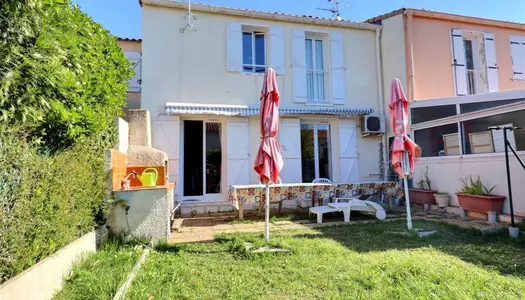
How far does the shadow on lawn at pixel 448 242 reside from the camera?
471 centimetres

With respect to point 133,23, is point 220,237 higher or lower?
lower

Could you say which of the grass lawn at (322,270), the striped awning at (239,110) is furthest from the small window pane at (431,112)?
the grass lawn at (322,270)

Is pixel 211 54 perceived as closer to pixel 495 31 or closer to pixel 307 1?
pixel 307 1

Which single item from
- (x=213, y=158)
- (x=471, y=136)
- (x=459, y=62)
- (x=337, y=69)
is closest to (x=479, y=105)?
(x=471, y=136)

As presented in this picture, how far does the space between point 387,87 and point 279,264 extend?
10.1m

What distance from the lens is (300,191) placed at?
8.56m

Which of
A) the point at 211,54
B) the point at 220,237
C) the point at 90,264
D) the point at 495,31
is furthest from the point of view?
the point at 495,31

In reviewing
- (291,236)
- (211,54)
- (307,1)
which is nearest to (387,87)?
(307,1)

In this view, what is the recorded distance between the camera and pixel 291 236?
6582 millimetres

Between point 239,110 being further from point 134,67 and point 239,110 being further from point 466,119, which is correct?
point 466,119

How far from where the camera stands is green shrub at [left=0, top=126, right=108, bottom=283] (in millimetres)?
2926

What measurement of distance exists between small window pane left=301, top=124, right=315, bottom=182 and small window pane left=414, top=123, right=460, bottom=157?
4.01 m

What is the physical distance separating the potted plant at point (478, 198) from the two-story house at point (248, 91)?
3527 mm

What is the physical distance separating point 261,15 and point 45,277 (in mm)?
10570
